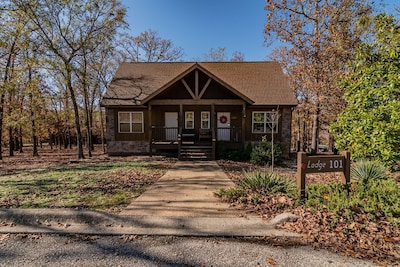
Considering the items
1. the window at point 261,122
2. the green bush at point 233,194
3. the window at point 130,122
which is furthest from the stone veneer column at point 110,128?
the green bush at point 233,194

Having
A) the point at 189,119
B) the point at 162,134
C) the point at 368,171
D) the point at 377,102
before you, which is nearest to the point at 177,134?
the point at 162,134

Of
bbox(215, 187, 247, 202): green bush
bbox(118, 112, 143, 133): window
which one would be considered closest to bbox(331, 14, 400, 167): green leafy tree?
bbox(215, 187, 247, 202): green bush

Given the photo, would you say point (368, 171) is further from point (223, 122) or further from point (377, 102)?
point (223, 122)

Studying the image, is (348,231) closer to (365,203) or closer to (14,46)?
(365,203)

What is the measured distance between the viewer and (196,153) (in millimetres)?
12617

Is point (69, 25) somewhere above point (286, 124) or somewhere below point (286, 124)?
above

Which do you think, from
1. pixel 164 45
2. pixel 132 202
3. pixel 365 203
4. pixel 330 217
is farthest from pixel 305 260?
pixel 164 45

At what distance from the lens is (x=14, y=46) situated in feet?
48.1

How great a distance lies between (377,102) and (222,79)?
1235cm

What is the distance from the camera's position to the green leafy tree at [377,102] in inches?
190

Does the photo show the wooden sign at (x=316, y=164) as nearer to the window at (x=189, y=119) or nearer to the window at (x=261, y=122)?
the window at (x=261, y=122)

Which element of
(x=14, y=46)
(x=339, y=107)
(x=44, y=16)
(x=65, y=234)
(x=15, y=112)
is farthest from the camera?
(x=15, y=112)

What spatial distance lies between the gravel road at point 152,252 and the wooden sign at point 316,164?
1.79 metres

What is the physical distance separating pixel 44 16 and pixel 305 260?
15.7m
